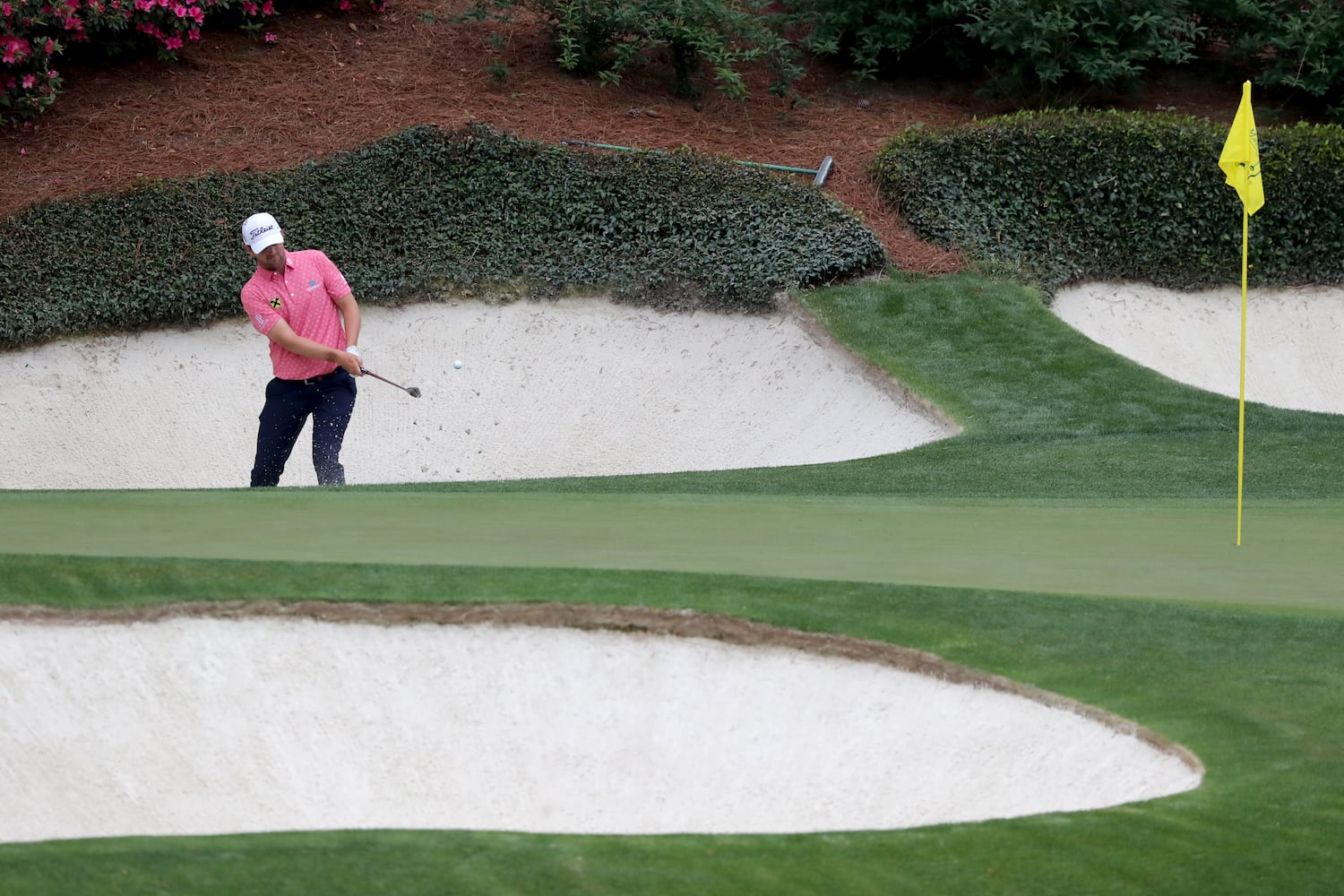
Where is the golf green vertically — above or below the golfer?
above

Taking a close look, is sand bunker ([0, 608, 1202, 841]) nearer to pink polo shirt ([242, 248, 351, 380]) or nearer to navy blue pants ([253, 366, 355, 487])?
navy blue pants ([253, 366, 355, 487])

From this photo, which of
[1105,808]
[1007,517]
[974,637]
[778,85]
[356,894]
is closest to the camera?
[356,894]

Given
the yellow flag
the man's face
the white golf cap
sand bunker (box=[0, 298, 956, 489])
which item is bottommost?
sand bunker (box=[0, 298, 956, 489])

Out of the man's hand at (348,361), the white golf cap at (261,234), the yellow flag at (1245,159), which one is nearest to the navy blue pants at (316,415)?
the man's hand at (348,361)

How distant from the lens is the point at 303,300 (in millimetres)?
10148

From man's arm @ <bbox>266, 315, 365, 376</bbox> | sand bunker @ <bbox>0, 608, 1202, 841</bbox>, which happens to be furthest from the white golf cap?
sand bunker @ <bbox>0, 608, 1202, 841</bbox>

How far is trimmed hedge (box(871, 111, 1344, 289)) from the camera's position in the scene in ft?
52.5

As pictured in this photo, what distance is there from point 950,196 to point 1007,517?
352 inches

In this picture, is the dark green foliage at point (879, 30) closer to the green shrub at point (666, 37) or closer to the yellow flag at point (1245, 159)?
the green shrub at point (666, 37)

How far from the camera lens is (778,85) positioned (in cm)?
1794

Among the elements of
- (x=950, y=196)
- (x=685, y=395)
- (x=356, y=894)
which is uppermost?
(x=356, y=894)

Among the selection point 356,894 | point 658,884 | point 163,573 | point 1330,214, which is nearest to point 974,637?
point 658,884

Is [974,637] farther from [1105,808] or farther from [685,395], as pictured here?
[685,395]

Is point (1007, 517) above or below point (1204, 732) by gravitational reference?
below
